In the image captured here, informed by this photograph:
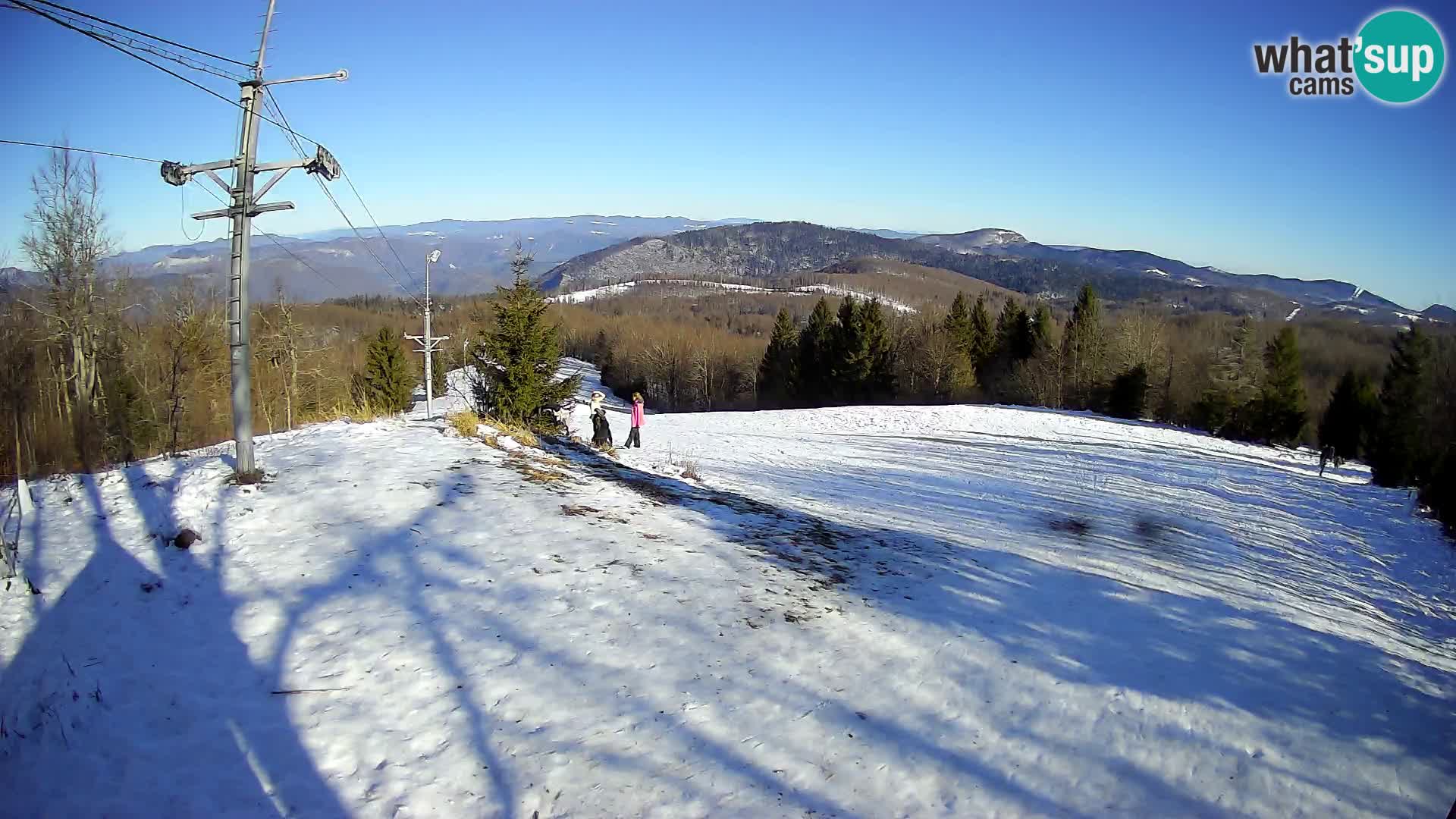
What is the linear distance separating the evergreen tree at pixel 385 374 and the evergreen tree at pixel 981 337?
142ft

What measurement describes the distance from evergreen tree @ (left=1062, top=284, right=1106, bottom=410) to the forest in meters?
0.15

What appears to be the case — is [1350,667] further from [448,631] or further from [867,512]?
[448,631]

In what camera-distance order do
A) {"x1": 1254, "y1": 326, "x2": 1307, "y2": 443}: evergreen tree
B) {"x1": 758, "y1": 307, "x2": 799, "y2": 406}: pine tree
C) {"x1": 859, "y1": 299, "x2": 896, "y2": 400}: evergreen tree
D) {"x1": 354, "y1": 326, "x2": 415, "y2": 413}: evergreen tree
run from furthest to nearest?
{"x1": 758, "y1": 307, "x2": 799, "y2": 406}: pine tree
{"x1": 859, "y1": 299, "x2": 896, "y2": 400}: evergreen tree
{"x1": 354, "y1": 326, "x2": 415, "y2": 413}: evergreen tree
{"x1": 1254, "y1": 326, "x2": 1307, "y2": 443}: evergreen tree

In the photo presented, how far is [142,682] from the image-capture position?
15.8ft

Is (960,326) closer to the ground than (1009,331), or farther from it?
farther from it

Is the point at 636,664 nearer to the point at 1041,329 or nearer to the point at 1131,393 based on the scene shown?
the point at 1131,393

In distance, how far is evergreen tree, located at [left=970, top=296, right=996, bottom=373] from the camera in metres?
58.1

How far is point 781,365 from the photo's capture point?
6334 centimetres

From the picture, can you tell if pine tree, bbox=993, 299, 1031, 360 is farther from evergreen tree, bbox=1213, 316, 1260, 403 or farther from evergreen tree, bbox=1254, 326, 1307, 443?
evergreen tree, bbox=1254, 326, 1307, 443

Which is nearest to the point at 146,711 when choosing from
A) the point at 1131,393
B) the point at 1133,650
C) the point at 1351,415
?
the point at 1133,650

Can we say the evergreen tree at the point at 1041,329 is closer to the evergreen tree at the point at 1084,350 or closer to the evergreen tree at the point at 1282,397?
the evergreen tree at the point at 1084,350

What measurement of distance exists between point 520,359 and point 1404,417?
130ft

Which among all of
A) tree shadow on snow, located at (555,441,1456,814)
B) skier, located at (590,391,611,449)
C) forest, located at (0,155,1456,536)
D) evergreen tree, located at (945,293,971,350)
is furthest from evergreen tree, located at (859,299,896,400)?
tree shadow on snow, located at (555,441,1456,814)

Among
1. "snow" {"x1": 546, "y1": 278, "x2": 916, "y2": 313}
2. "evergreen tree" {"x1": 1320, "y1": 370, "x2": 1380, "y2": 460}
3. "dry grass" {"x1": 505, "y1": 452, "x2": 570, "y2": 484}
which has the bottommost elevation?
"evergreen tree" {"x1": 1320, "y1": 370, "x2": 1380, "y2": 460}
